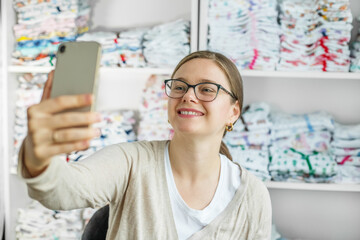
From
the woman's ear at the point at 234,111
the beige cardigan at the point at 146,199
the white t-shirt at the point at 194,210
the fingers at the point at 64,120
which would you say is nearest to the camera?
the fingers at the point at 64,120

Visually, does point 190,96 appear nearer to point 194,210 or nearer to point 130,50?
point 194,210

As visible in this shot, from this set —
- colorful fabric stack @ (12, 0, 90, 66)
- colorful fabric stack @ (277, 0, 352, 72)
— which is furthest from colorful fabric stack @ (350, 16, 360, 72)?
colorful fabric stack @ (12, 0, 90, 66)

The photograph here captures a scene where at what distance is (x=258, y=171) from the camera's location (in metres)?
1.84

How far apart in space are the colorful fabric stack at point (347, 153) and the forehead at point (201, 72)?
3.29ft

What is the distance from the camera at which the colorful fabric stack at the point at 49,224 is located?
2.06 meters

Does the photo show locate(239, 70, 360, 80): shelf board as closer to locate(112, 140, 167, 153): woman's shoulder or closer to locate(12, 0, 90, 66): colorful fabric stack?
locate(112, 140, 167, 153): woman's shoulder

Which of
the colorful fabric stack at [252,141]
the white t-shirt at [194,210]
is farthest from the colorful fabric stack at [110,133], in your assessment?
the white t-shirt at [194,210]

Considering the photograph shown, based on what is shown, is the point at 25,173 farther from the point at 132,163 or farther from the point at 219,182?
the point at 219,182

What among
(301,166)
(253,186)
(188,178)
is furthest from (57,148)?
(301,166)

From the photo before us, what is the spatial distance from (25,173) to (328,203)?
6.53 ft

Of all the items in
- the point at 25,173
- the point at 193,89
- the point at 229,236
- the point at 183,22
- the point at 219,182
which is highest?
the point at 183,22

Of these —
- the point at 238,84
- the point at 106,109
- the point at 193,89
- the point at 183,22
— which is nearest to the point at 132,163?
the point at 193,89

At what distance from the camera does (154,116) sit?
1968 mm

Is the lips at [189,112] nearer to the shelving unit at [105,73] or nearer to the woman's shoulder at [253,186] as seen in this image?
the woman's shoulder at [253,186]
